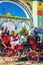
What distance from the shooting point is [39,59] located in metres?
5.89

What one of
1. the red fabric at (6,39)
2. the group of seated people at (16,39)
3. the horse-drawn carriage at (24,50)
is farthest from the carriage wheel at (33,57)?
the red fabric at (6,39)

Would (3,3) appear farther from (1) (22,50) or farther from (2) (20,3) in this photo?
(1) (22,50)

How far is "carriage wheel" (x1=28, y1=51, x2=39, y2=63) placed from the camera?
5.85 meters

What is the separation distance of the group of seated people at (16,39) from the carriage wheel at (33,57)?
0.11m

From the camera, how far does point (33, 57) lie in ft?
19.4

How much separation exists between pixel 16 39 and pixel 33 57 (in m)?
0.43

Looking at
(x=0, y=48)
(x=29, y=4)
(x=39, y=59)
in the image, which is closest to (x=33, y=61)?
(x=39, y=59)

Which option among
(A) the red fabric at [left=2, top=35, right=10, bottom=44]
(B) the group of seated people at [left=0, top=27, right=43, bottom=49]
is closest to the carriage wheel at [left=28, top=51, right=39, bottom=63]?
(B) the group of seated people at [left=0, top=27, right=43, bottom=49]

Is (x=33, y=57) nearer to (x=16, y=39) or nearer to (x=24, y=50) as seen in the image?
(x=24, y=50)

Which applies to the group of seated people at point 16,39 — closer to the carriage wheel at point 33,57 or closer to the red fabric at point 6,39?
the red fabric at point 6,39

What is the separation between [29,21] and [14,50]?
1.82 ft

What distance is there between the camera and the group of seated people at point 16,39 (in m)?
5.76

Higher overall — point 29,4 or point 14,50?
point 29,4

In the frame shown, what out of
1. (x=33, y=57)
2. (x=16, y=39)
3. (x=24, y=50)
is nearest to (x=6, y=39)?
(x=16, y=39)
